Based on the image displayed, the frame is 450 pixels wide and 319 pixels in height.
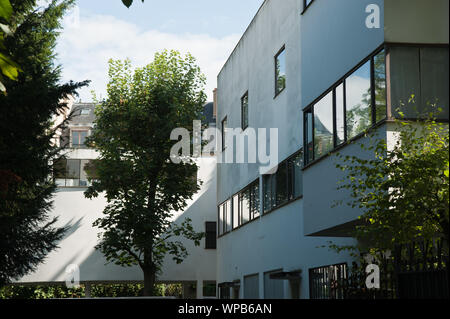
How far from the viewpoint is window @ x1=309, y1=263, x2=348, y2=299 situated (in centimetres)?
1673

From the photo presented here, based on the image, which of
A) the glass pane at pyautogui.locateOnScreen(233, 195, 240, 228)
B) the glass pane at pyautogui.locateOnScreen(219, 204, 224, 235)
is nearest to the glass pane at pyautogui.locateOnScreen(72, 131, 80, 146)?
the glass pane at pyautogui.locateOnScreen(219, 204, 224, 235)

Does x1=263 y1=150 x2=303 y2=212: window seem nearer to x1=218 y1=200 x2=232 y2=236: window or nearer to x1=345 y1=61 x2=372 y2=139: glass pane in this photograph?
x1=345 y1=61 x2=372 y2=139: glass pane

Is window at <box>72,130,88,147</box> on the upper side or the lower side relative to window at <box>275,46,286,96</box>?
upper

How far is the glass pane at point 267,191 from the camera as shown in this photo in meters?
24.2

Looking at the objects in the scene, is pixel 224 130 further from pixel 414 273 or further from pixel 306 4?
pixel 414 273

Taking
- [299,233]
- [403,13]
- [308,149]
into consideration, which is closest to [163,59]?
[299,233]

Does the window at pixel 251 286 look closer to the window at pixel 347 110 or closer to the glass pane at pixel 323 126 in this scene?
the window at pixel 347 110

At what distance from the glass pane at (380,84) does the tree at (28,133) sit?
1089cm

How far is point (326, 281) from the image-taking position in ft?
59.3

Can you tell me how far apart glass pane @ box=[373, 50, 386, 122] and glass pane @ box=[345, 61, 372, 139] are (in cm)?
32

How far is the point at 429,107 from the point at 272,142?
1199 centimetres

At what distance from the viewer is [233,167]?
101 feet

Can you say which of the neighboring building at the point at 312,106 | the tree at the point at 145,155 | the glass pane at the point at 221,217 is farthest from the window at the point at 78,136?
the neighboring building at the point at 312,106

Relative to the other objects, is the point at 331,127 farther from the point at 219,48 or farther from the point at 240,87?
the point at 219,48
